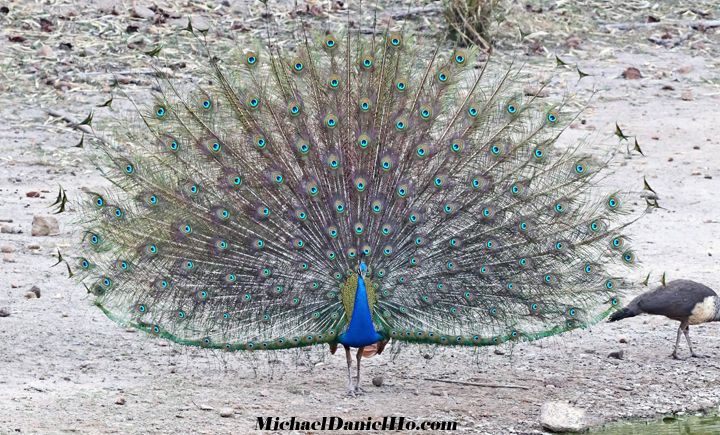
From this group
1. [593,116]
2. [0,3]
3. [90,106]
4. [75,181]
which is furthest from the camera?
[0,3]

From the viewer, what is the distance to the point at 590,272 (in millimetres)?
7594

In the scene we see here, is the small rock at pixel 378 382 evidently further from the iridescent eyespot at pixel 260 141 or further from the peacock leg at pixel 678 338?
the peacock leg at pixel 678 338

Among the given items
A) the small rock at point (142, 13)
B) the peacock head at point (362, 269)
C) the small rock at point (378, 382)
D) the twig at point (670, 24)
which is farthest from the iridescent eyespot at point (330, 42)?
the twig at point (670, 24)

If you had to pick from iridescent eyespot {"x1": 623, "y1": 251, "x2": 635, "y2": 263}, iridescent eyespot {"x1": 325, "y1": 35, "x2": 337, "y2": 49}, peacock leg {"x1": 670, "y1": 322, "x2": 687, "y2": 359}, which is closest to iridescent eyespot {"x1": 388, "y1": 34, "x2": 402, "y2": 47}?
iridescent eyespot {"x1": 325, "y1": 35, "x2": 337, "y2": 49}

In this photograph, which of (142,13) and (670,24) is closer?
(142,13)

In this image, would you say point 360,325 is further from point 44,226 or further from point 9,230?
point 9,230

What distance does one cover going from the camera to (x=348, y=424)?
7309 mm

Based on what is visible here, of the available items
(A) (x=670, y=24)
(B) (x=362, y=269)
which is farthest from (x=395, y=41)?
(A) (x=670, y=24)

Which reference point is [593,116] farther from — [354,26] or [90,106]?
[90,106]

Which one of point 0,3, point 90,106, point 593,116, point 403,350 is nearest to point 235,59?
point 403,350

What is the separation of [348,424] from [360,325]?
0.57 meters

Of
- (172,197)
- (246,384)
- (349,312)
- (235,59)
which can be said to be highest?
(235,59)

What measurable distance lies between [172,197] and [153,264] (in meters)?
0.40

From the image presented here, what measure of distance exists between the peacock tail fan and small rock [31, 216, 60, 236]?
2.69 metres
